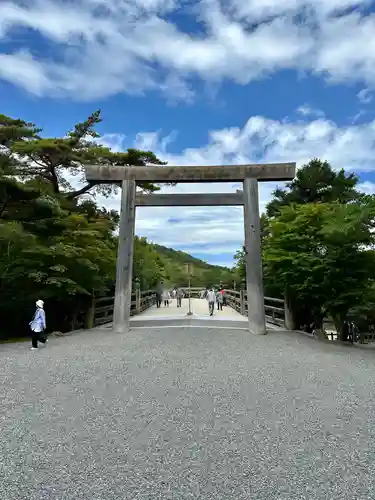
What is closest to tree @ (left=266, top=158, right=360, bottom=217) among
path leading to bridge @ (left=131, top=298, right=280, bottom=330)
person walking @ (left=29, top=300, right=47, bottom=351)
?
path leading to bridge @ (left=131, top=298, right=280, bottom=330)

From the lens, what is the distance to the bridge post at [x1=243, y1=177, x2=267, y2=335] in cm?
1102

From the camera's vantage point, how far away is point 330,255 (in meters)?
9.87

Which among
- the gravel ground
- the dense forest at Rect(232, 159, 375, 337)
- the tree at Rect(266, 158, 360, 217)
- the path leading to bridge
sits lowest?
the gravel ground

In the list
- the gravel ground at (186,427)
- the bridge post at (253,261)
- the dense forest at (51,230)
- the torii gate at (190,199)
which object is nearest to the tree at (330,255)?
the bridge post at (253,261)

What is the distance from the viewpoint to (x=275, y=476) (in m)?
3.08

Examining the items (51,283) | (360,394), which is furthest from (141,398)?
(51,283)

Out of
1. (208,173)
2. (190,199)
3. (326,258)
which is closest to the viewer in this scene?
(326,258)

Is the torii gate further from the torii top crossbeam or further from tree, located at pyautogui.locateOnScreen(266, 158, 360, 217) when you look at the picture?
tree, located at pyautogui.locateOnScreen(266, 158, 360, 217)

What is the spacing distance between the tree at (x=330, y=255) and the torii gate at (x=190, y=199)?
2.53ft

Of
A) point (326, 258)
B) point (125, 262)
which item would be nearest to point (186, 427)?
point (326, 258)

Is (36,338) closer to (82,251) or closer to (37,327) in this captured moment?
(37,327)

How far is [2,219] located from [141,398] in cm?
772

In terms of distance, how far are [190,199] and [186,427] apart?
839cm

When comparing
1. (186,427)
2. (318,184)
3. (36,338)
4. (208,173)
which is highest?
(318,184)
